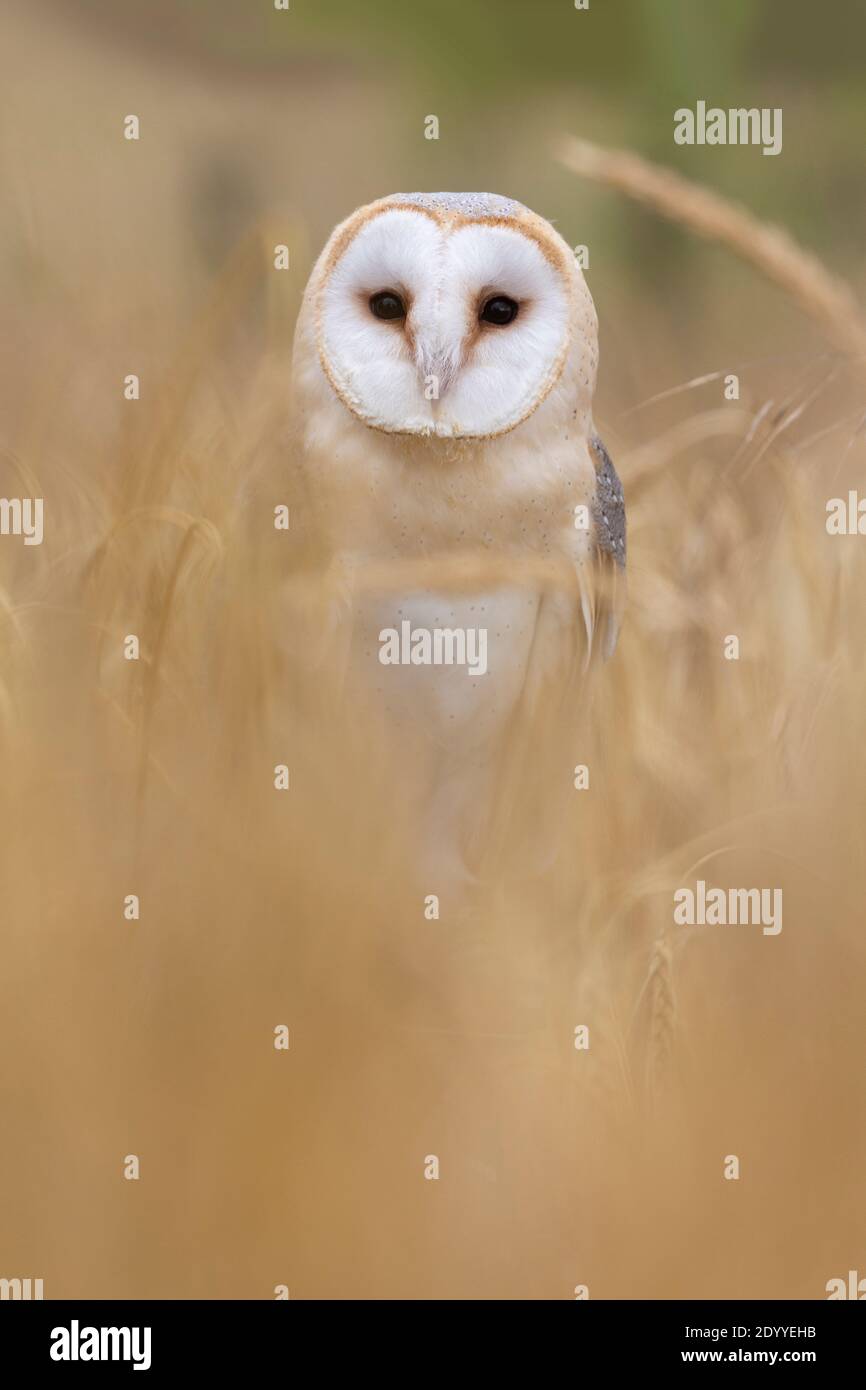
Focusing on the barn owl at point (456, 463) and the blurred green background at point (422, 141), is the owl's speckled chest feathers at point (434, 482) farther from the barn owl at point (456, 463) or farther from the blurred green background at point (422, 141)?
the blurred green background at point (422, 141)

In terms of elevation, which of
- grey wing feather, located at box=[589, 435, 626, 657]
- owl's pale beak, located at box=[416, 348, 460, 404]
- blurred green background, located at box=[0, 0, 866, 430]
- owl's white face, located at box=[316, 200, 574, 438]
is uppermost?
blurred green background, located at box=[0, 0, 866, 430]

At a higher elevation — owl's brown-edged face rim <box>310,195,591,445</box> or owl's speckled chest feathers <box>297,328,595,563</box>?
owl's brown-edged face rim <box>310,195,591,445</box>

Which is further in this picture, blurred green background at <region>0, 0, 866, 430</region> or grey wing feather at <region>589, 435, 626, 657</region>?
grey wing feather at <region>589, 435, 626, 657</region>

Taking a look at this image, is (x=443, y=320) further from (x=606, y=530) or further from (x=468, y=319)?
(x=606, y=530)

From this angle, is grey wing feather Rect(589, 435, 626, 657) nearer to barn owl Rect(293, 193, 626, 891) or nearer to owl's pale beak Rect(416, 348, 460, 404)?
barn owl Rect(293, 193, 626, 891)

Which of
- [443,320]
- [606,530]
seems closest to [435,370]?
[443,320]

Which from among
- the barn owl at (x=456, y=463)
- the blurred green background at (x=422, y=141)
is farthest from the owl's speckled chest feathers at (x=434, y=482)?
the blurred green background at (x=422, y=141)

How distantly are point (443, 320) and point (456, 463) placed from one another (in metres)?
0.15

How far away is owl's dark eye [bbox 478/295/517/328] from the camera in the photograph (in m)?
1.24

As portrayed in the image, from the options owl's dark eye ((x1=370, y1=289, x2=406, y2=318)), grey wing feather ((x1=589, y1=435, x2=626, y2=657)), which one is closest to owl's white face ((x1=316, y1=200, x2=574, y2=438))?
owl's dark eye ((x1=370, y1=289, x2=406, y2=318))

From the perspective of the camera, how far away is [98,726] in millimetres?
878

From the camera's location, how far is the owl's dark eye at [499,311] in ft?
4.05

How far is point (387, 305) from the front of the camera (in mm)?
1233

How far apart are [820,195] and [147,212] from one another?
2.22ft
